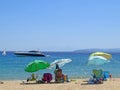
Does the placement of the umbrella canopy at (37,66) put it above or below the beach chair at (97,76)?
above

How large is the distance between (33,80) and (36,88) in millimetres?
3289

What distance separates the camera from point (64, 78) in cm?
1952

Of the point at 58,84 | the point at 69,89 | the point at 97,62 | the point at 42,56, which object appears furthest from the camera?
the point at 42,56

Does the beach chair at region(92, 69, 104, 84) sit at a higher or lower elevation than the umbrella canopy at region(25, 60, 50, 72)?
lower

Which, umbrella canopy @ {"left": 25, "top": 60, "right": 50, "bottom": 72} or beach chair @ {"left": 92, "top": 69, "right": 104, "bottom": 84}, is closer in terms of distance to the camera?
beach chair @ {"left": 92, "top": 69, "right": 104, "bottom": 84}

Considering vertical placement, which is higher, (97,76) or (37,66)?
(37,66)

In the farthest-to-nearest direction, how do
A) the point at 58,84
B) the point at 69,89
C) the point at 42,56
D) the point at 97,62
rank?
the point at 42,56 → the point at 97,62 → the point at 58,84 → the point at 69,89

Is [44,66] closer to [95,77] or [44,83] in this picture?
[44,83]

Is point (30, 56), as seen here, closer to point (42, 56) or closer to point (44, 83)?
point (42, 56)

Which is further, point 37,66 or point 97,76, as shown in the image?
point 37,66

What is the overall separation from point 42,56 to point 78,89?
243 ft

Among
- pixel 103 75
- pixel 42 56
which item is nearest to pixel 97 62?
pixel 103 75

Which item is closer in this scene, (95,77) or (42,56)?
(95,77)

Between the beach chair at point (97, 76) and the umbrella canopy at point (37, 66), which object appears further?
the umbrella canopy at point (37, 66)
